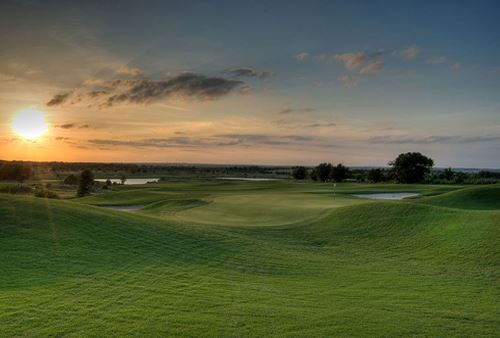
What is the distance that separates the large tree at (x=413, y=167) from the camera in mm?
86000

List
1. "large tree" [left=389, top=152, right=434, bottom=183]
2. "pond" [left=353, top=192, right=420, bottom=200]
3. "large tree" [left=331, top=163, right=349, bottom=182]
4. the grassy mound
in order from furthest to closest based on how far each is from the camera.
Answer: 1. "large tree" [left=331, top=163, right=349, bottom=182]
2. "large tree" [left=389, top=152, right=434, bottom=183]
3. "pond" [left=353, top=192, right=420, bottom=200]
4. the grassy mound

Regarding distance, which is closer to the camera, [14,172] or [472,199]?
[472,199]

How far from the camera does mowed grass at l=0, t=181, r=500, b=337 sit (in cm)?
990

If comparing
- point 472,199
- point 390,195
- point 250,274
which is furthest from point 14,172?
point 250,274

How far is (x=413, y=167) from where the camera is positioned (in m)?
86.1

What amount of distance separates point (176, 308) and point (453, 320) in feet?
24.3

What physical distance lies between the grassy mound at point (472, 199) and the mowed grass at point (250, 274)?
422 inches

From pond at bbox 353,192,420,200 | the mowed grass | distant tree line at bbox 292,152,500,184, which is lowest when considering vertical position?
the mowed grass

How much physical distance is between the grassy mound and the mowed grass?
10724 millimetres

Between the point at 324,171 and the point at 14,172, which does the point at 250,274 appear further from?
the point at 14,172

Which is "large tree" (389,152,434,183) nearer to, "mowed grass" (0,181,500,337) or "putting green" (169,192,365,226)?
"putting green" (169,192,365,226)

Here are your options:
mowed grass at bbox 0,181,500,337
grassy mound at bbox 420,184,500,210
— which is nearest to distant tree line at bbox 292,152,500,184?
grassy mound at bbox 420,184,500,210

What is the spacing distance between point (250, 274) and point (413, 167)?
79115mm

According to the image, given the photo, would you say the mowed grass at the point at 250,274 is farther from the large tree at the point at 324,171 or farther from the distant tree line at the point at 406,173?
the large tree at the point at 324,171
